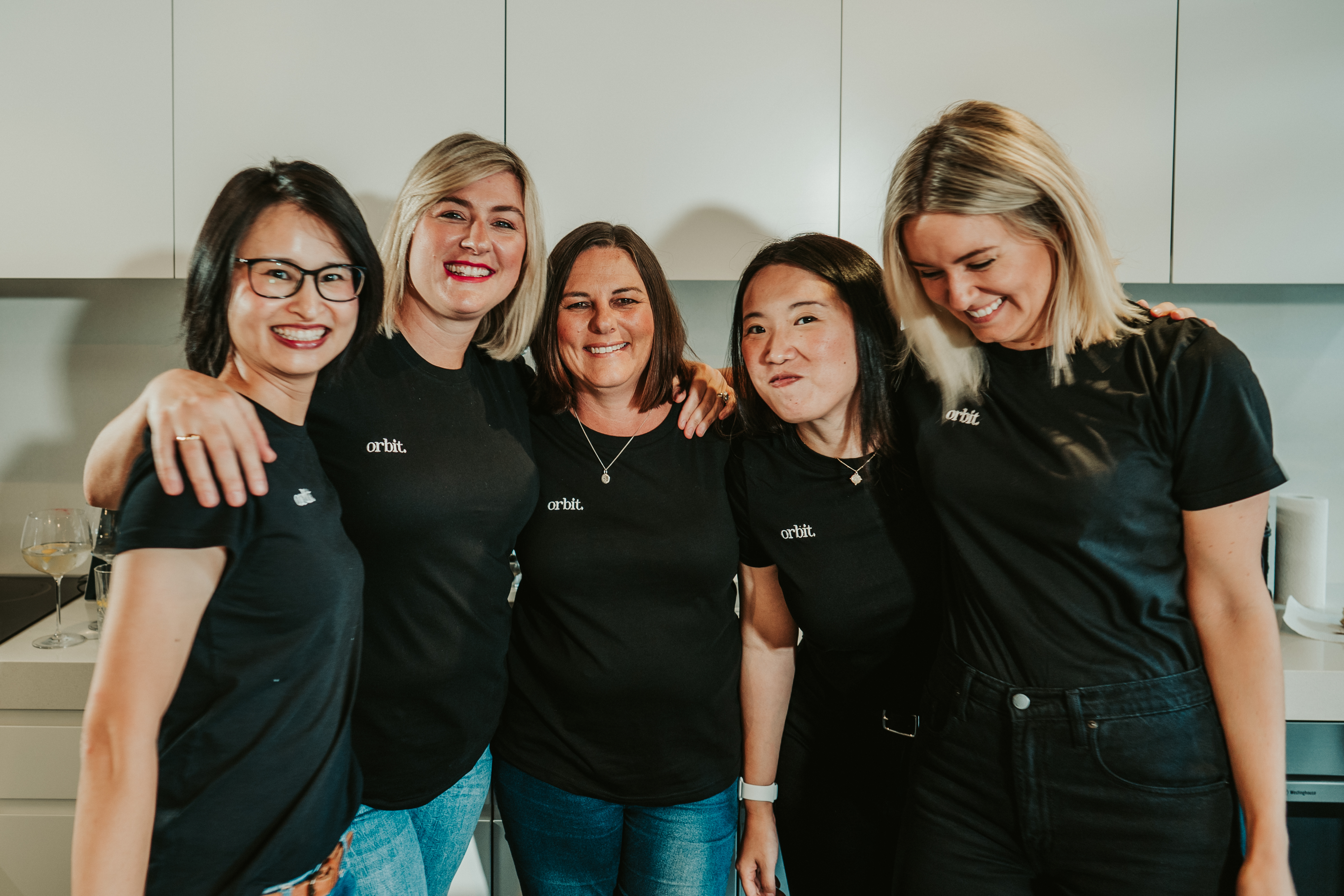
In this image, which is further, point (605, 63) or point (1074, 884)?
point (605, 63)

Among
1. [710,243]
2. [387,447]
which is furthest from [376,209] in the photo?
[387,447]

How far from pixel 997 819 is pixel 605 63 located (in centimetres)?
169

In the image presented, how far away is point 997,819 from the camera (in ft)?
3.59

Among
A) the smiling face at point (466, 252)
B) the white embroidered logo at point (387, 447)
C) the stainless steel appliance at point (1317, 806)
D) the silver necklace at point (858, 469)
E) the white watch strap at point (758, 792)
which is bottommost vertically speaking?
the stainless steel appliance at point (1317, 806)

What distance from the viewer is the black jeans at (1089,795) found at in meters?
1.01

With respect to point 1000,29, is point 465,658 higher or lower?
lower

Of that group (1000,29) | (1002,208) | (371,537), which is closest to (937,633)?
(1002,208)

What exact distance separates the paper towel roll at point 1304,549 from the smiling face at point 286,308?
2262 mm

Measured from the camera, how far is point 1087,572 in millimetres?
1055

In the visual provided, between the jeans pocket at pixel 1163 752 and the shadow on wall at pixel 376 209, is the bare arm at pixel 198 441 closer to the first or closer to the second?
the shadow on wall at pixel 376 209

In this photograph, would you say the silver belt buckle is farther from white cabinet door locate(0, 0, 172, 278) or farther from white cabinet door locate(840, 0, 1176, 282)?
white cabinet door locate(0, 0, 172, 278)

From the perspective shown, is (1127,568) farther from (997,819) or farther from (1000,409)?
(997,819)

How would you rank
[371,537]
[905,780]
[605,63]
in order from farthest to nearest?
[605,63] < [905,780] < [371,537]

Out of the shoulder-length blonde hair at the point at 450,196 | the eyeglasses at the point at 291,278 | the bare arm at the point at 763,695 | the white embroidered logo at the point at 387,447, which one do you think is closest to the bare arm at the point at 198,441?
the eyeglasses at the point at 291,278
